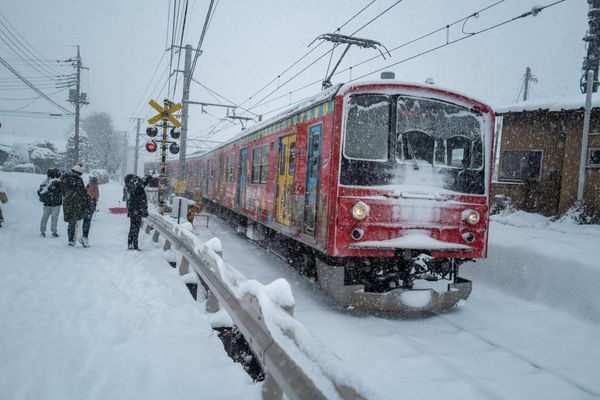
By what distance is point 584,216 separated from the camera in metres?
11.0

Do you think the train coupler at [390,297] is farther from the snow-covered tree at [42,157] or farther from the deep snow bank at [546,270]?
the snow-covered tree at [42,157]

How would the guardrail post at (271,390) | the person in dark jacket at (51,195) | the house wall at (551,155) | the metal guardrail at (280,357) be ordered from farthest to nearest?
the house wall at (551,155)
the person in dark jacket at (51,195)
the guardrail post at (271,390)
the metal guardrail at (280,357)

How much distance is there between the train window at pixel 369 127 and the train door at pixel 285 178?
185 cm

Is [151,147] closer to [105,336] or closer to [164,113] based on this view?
[164,113]

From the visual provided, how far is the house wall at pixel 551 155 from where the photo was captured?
11966 mm

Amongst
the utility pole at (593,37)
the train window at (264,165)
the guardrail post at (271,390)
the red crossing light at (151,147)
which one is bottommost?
the guardrail post at (271,390)

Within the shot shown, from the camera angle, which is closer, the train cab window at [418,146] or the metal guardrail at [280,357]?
the metal guardrail at [280,357]

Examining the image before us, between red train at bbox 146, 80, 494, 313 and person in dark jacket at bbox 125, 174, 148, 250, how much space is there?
4.09 m

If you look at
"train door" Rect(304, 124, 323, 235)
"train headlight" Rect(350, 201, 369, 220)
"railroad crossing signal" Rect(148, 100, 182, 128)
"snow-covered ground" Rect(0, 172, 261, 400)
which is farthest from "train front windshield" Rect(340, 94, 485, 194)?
"railroad crossing signal" Rect(148, 100, 182, 128)

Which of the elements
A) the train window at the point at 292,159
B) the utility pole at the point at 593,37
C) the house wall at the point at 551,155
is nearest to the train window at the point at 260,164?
the train window at the point at 292,159

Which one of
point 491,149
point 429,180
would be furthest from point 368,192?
point 491,149

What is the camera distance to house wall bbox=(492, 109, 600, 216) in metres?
12.0

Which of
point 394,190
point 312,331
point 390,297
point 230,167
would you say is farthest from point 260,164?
point 312,331

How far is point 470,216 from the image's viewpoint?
5387mm
